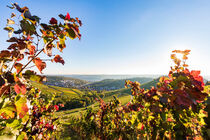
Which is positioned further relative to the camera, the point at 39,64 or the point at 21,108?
the point at 39,64

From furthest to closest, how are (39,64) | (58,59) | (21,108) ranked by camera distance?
(58,59) → (39,64) → (21,108)

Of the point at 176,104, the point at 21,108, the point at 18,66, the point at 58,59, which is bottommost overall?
the point at 176,104

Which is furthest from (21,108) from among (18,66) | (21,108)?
(18,66)

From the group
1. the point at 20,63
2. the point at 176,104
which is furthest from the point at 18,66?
the point at 176,104

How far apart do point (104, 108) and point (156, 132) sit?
415 cm

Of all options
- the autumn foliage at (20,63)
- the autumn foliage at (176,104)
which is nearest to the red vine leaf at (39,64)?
the autumn foliage at (20,63)

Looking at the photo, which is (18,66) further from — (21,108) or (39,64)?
(21,108)

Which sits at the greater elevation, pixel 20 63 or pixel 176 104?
pixel 20 63

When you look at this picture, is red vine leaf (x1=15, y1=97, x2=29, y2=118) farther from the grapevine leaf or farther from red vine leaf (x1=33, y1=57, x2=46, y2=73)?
red vine leaf (x1=33, y1=57, x2=46, y2=73)

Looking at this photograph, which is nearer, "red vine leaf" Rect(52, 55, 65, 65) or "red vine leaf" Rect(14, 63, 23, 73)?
"red vine leaf" Rect(14, 63, 23, 73)

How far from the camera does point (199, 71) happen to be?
1562 millimetres

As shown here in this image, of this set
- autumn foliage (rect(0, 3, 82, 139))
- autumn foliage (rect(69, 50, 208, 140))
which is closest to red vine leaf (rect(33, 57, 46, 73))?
autumn foliage (rect(0, 3, 82, 139))

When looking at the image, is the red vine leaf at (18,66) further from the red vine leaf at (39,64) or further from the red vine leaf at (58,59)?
the red vine leaf at (58,59)

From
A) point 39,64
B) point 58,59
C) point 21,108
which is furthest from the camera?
point 58,59
